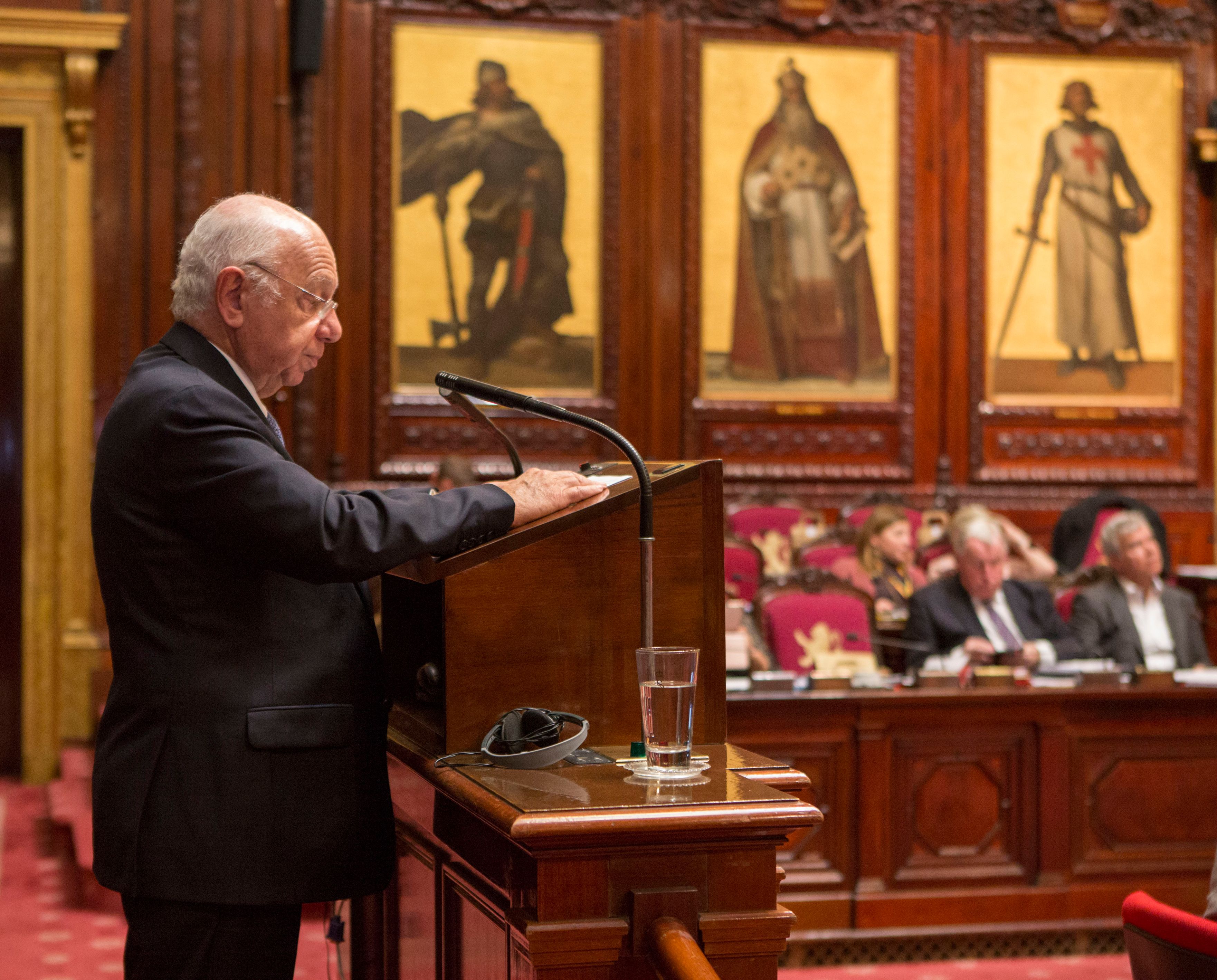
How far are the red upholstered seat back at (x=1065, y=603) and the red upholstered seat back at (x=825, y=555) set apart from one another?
1.13 m

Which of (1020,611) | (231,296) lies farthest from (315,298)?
(1020,611)

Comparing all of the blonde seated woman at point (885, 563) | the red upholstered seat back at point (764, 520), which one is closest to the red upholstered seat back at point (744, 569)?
the blonde seated woman at point (885, 563)

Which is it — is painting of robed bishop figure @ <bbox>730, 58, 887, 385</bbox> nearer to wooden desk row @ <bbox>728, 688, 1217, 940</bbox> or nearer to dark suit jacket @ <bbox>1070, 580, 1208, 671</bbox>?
dark suit jacket @ <bbox>1070, 580, 1208, 671</bbox>

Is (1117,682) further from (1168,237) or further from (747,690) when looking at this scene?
(1168,237)

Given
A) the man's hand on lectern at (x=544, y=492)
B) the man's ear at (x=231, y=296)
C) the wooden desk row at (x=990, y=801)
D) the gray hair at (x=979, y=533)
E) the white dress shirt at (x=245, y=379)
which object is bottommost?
the wooden desk row at (x=990, y=801)

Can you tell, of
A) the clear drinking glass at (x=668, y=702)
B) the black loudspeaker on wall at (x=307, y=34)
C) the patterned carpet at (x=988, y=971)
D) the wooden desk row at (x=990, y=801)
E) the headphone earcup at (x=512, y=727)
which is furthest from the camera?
the black loudspeaker on wall at (x=307, y=34)

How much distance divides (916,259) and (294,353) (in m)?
7.10

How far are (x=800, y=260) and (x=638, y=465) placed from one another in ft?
22.6

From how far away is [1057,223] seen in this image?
870 cm

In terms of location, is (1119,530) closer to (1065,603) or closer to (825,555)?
(1065,603)

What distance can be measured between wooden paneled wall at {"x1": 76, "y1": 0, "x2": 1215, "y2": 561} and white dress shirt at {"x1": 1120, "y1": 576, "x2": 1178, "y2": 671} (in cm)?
286

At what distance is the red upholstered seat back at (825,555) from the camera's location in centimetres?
695

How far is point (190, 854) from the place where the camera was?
6.03 ft

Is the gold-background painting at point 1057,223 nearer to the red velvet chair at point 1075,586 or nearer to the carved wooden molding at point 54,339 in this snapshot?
the red velvet chair at point 1075,586
